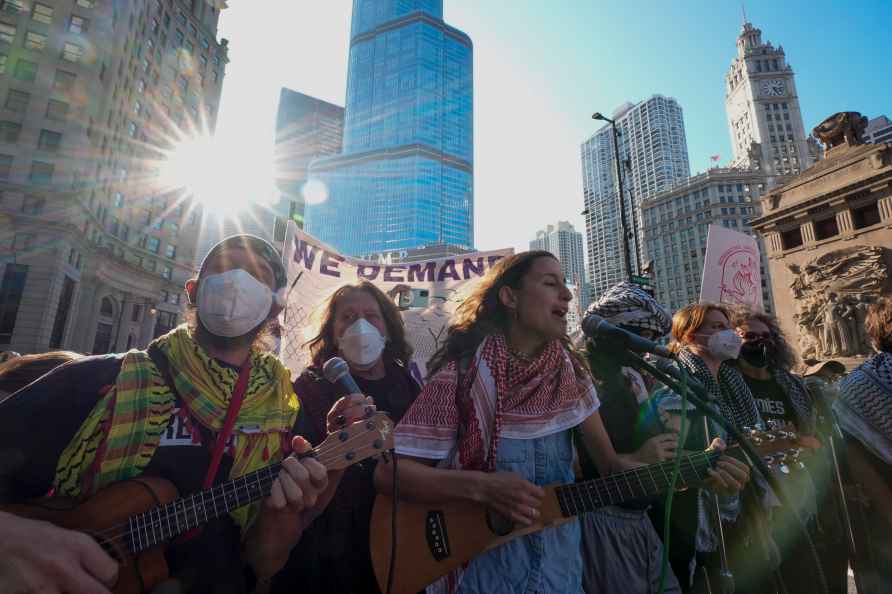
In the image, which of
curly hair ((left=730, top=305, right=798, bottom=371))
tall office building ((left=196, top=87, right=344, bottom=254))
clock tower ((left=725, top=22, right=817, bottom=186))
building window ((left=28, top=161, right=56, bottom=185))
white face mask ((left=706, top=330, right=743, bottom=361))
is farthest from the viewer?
tall office building ((left=196, top=87, right=344, bottom=254))

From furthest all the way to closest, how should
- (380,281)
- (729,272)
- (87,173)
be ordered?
(87,173) < (729,272) < (380,281)

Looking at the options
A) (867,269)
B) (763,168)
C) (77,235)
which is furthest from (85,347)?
(763,168)

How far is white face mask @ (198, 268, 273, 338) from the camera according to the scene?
80.0 inches

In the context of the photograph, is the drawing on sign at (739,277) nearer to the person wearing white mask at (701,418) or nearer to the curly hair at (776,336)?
the curly hair at (776,336)

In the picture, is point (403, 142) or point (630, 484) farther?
point (403, 142)

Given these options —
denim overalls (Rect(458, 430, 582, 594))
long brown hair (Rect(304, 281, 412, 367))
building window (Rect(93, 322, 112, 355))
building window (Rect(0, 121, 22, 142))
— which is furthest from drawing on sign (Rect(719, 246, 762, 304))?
building window (Rect(93, 322, 112, 355))

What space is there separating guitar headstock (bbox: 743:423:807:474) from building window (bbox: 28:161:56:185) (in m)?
45.4

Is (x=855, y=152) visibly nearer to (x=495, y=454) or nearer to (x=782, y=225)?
(x=782, y=225)

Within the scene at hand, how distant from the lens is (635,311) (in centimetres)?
277

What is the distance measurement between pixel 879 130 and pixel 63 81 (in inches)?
5952

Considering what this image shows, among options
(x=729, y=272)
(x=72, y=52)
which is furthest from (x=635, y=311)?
(x=72, y=52)

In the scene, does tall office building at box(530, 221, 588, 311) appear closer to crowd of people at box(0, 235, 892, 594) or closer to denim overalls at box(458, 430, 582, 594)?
crowd of people at box(0, 235, 892, 594)

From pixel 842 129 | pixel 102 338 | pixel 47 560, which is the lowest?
pixel 47 560

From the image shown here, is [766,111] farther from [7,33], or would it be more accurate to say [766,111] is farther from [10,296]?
[10,296]
